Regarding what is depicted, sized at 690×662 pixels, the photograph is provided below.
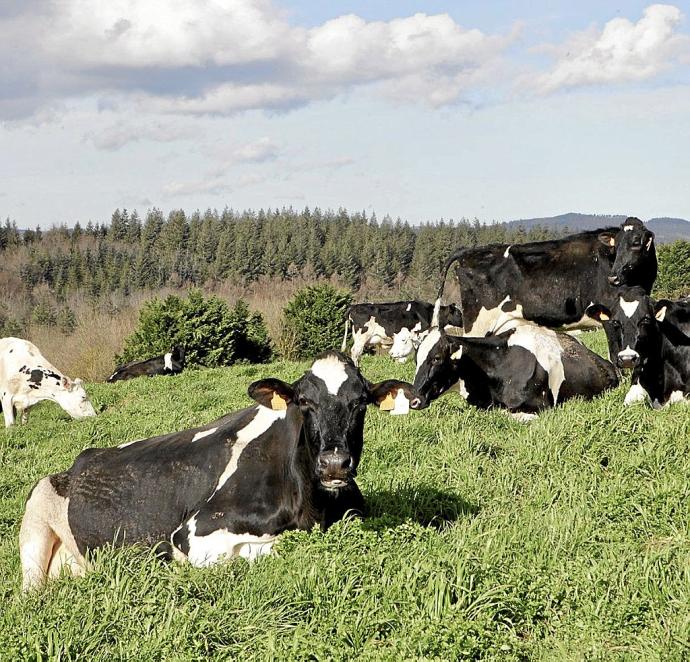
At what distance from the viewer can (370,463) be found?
7.62 metres

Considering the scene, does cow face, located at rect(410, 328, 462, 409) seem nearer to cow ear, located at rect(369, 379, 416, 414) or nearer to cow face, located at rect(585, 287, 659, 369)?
cow face, located at rect(585, 287, 659, 369)

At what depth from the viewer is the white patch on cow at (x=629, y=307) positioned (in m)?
9.70

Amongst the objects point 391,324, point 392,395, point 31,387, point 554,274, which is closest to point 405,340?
point 391,324

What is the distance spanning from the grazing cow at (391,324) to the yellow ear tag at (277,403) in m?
22.2

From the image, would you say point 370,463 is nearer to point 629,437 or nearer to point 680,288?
point 629,437

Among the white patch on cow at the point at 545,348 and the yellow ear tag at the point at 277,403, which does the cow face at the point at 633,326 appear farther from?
the yellow ear tag at the point at 277,403

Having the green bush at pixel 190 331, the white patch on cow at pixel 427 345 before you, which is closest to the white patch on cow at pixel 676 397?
the white patch on cow at pixel 427 345

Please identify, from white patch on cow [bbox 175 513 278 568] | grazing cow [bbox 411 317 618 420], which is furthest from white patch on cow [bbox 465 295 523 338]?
white patch on cow [bbox 175 513 278 568]

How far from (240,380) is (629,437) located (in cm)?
1156

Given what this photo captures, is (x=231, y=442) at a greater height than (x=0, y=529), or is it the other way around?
(x=231, y=442)

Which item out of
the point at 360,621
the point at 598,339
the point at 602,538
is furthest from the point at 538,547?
the point at 598,339

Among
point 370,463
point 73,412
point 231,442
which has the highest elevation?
point 231,442

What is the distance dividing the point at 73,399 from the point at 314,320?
1747cm

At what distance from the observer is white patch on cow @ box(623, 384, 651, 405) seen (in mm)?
9328
